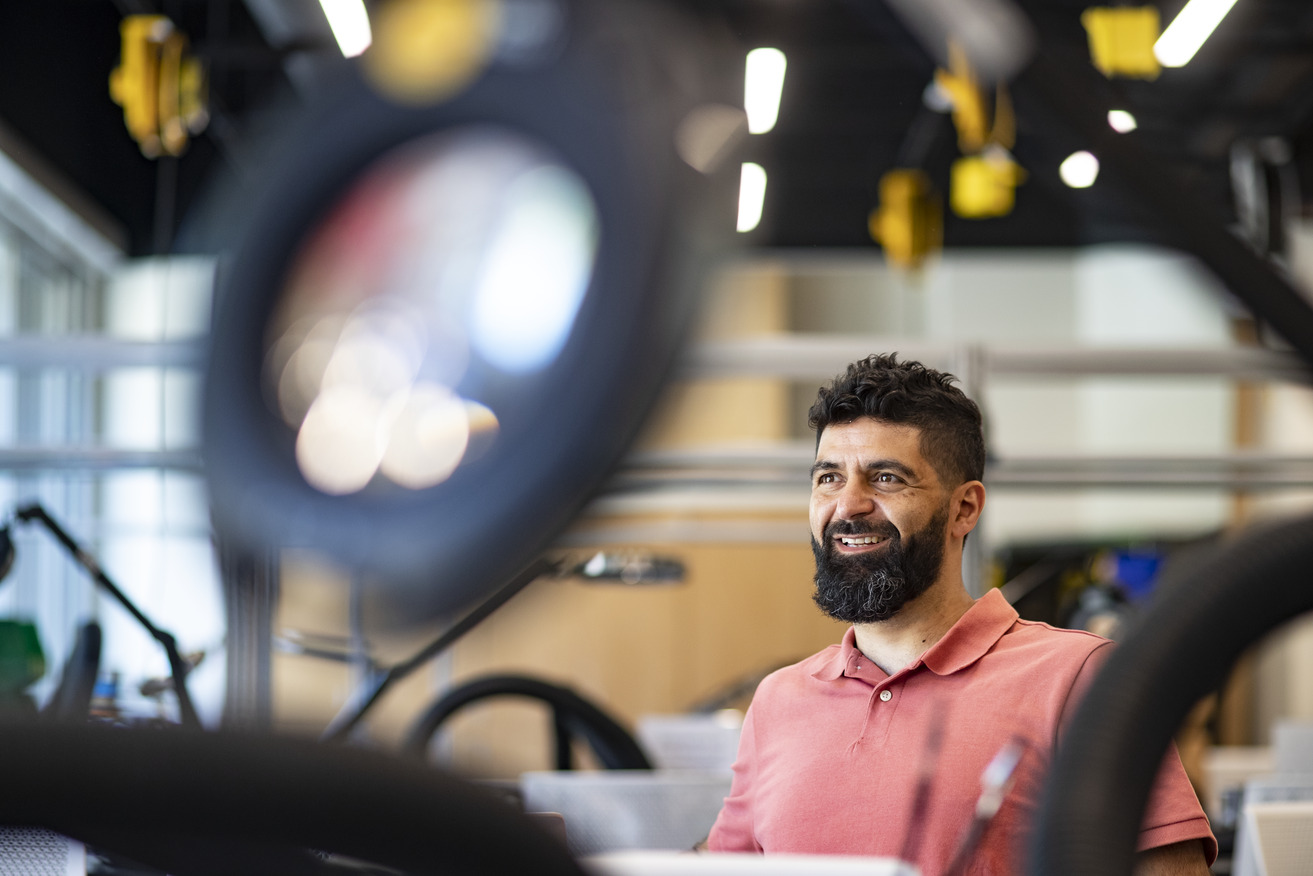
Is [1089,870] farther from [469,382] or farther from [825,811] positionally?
[825,811]

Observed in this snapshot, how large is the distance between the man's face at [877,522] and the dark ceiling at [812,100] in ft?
8.99

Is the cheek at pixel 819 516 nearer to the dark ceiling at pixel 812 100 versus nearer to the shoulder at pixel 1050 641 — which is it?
Result: the shoulder at pixel 1050 641

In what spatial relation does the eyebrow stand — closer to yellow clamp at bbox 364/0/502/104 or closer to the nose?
the nose

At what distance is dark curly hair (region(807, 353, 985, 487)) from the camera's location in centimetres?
131

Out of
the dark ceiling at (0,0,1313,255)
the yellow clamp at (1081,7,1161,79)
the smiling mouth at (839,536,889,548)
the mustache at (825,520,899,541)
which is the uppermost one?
the dark ceiling at (0,0,1313,255)

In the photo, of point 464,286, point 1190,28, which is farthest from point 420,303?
point 1190,28

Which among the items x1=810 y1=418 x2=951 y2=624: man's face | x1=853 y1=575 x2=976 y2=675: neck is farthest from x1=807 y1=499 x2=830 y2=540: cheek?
x1=853 y1=575 x2=976 y2=675: neck

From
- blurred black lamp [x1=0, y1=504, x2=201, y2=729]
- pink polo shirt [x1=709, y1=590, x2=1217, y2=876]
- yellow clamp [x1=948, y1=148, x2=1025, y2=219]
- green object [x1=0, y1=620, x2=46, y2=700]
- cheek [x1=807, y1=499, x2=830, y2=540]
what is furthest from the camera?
yellow clamp [x1=948, y1=148, x2=1025, y2=219]

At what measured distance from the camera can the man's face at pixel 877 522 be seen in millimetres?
1280

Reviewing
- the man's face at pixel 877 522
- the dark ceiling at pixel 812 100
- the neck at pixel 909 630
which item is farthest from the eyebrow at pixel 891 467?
the dark ceiling at pixel 812 100

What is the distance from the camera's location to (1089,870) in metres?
0.27

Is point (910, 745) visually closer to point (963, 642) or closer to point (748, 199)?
point (963, 642)

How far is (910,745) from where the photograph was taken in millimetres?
1167

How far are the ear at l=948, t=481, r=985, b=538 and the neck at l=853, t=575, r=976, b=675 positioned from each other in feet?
0.23
